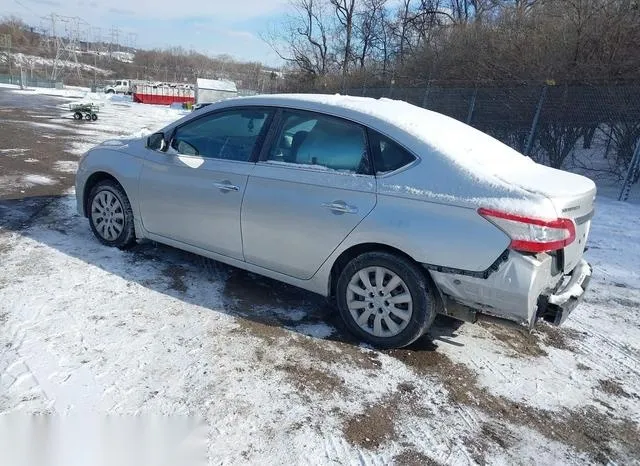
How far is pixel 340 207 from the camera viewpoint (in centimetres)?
331

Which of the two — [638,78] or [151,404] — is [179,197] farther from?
[638,78]

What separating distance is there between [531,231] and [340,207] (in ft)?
4.16

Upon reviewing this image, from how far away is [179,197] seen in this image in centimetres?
415

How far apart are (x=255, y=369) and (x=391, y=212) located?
1.39 metres

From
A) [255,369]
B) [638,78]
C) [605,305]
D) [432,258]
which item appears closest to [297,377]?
[255,369]

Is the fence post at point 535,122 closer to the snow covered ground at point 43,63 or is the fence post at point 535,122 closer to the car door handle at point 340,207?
the car door handle at point 340,207

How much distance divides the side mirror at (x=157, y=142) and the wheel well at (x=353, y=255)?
208cm

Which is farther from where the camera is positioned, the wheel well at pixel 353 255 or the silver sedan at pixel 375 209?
the wheel well at pixel 353 255

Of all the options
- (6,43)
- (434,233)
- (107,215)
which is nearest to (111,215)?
(107,215)

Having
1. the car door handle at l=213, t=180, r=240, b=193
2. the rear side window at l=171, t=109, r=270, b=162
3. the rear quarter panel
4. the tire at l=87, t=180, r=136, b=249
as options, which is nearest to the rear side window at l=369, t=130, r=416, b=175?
the rear quarter panel

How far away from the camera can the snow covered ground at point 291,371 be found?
2480 millimetres

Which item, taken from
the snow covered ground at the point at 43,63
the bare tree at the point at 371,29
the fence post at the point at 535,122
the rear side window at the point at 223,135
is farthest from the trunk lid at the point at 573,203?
the snow covered ground at the point at 43,63

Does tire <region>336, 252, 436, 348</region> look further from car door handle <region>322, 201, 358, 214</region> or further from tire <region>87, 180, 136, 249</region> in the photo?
tire <region>87, 180, 136, 249</region>

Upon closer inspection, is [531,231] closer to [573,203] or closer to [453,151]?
[573,203]
